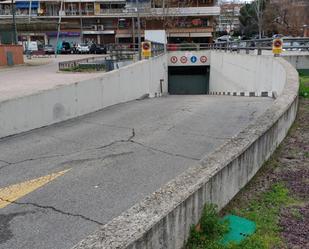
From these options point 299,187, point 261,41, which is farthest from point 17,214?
point 261,41

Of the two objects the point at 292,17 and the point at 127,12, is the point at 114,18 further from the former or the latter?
the point at 292,17

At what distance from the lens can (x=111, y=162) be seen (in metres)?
7.30

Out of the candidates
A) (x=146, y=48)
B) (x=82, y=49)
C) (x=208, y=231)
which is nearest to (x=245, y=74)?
(x=146, y=48)

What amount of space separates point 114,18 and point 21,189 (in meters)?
78.8

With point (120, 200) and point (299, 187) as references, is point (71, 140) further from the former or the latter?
point (299, 187)

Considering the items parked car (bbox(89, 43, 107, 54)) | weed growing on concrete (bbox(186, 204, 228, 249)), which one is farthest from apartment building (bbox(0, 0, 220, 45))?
weed growing on concrete (bbox(186, 204, 228, 249))

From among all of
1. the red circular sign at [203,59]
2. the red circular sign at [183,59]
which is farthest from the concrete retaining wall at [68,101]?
the red circular sign at [203,59]

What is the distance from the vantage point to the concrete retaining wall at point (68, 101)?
31.2 ft

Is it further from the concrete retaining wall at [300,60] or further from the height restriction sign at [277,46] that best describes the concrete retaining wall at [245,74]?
the concrete retaining wall at [300,60]

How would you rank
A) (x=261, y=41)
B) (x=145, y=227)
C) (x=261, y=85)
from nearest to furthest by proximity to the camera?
(x=145, y=227) → (x=261, y=85) → (x=261, y=41)

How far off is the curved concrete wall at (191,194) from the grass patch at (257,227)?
13 cm

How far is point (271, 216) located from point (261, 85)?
14.8 metres

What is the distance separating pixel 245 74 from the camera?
2148 cm

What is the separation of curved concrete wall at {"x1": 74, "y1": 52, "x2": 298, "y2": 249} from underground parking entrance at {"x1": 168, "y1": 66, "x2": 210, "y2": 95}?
1053 inches
